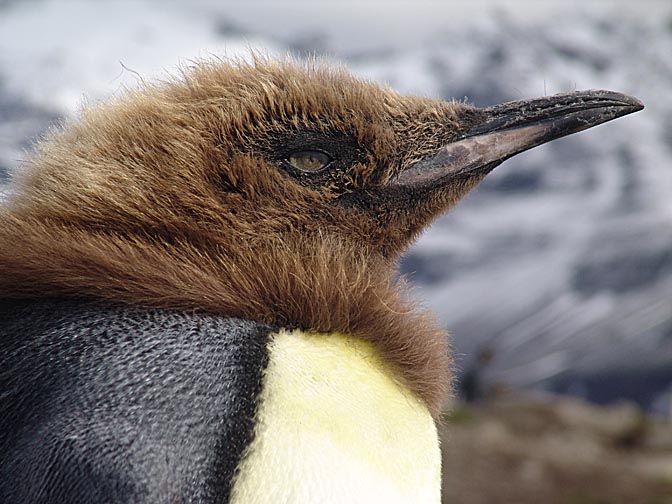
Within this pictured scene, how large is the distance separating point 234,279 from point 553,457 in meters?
6.78

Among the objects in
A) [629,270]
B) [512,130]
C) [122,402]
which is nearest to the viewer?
[122,402]

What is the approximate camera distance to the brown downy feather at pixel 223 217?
0.63 metres

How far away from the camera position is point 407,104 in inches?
32.5

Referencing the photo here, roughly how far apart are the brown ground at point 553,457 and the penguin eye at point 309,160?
4873 millimetres

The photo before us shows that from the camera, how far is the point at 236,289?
2.11 ft

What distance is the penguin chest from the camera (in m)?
0.58

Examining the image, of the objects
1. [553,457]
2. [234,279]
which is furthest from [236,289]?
[553,457]

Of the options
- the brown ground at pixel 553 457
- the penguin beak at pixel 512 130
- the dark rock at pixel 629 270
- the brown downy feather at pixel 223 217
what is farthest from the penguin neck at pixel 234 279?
the dark rock at pixel 629 270

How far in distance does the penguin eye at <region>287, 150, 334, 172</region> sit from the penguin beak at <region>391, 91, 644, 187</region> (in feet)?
0.33

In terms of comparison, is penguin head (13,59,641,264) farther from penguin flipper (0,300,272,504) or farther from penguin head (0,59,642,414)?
penguin flipper (0,300,272,504)

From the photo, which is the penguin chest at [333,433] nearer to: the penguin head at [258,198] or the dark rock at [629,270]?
the penguin head at [258,198]

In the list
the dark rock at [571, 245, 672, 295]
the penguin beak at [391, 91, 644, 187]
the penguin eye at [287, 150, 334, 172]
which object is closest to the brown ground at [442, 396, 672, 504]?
the penguin beak at [391, 91, 644, 187]

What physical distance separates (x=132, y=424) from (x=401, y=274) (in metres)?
0.40

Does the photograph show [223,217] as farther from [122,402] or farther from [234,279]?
[122,402]
